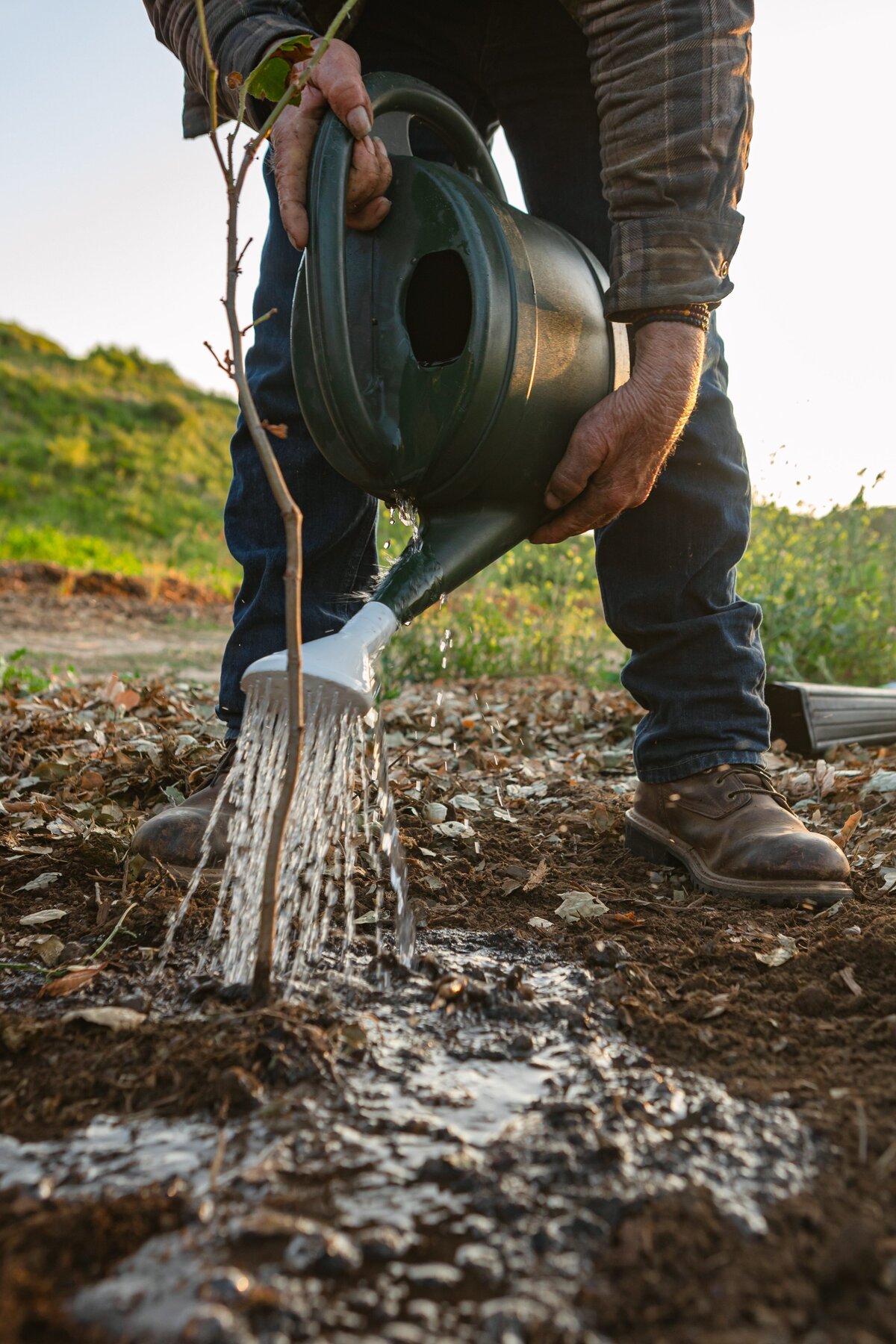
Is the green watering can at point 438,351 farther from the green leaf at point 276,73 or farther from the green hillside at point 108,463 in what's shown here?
the green hillside at point 108,463

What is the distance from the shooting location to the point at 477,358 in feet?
4.79

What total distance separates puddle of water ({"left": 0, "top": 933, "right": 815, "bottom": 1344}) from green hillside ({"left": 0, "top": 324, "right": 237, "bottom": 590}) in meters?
8.19

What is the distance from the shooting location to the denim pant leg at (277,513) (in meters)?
1.91

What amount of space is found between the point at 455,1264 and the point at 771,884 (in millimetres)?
1091

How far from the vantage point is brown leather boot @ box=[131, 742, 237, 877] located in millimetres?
1761

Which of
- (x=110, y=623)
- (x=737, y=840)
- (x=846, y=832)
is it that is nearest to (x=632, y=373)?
(x=737, y=840)

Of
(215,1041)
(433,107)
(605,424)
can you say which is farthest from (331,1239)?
(433,107)

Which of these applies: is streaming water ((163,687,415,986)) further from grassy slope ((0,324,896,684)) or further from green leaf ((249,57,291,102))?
green leaf ((249,57,291,102))

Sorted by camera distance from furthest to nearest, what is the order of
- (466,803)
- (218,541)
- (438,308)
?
(218,541) → (466,803) → (438,308)

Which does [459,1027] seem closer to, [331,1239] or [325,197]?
[331,1239]

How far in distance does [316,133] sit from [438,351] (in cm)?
37

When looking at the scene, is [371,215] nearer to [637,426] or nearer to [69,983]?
[637,426]

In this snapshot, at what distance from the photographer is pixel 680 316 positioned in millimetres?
1641

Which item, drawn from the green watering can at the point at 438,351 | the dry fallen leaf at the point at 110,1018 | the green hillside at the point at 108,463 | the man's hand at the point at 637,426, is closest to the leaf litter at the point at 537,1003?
the dry fallen leaf at the point at 110,1018
